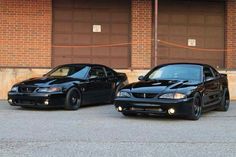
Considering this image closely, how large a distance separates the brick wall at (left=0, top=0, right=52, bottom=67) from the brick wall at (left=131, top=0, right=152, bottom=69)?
322cm

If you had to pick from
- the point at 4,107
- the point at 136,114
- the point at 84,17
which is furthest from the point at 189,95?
the point at 84,17

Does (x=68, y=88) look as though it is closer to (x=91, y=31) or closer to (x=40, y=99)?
(x=40, y=99)

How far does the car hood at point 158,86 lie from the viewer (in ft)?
38.7

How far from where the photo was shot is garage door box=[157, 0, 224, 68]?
20297 mm

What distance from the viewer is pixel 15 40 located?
63.5ft

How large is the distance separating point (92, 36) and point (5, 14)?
3.38m

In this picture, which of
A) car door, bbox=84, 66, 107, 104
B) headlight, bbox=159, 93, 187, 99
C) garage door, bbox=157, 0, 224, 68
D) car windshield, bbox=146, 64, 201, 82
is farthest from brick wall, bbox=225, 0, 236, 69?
headlight, bbox=159, 93, 187, 99

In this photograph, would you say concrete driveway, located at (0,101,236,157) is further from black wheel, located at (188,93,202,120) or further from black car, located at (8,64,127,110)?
black car, located at (8,64,127,110)

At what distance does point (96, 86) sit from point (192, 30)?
6716mm

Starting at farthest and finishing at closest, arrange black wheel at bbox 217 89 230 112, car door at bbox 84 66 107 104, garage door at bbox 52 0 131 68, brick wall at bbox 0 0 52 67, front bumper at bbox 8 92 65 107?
garage door at bbox 52 0 131 68, brick wall at bbox 0 0 52 67, car door at bbox 84 66 107 104, black wheel at bbox 217 89 230 112, front bumper at bbox 8 92 65 107

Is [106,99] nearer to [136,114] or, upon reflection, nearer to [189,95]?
[136,114]

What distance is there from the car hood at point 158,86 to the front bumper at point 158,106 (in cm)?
27

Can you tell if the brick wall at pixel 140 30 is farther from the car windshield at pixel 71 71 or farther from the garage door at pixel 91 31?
the car windshield at pixel 71 71

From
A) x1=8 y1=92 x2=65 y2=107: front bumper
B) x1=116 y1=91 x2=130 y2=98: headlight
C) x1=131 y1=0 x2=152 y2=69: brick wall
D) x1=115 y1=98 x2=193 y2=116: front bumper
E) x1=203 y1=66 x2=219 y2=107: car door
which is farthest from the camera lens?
x1=131 y1=0 x2=152 y2=69: brick wall
